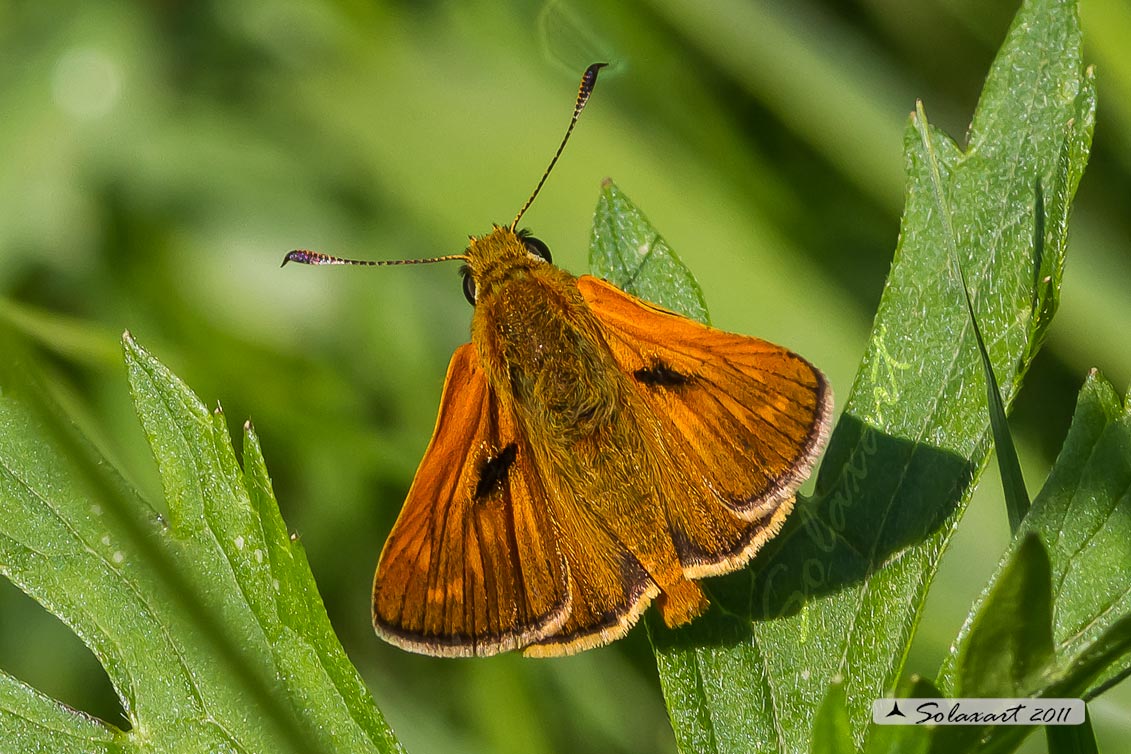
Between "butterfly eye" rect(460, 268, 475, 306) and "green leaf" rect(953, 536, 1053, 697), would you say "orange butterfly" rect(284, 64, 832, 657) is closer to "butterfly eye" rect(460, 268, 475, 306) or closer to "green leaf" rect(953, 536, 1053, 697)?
"butterfly eye" rect(460, 268, 475, 306)

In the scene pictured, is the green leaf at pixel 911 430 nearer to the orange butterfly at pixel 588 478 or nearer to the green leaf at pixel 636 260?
the orange butterfly at pixel 588 478

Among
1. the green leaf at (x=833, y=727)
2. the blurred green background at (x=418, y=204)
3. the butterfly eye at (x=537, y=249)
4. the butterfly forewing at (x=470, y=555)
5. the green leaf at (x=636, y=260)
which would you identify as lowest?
the green leaf at (x=833, y=727)

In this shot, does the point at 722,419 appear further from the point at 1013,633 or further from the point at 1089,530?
the point at 1013,633

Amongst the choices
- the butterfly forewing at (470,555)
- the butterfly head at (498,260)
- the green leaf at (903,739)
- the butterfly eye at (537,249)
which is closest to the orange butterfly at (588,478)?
the butterfly forewing at (470,555)

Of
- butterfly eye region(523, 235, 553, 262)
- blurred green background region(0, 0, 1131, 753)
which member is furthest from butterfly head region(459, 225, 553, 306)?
blurred green background region(0, 0, 1131, 753)

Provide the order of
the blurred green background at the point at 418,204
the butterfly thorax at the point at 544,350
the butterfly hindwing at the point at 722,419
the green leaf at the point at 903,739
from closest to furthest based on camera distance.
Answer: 1. the green leaf at the point at 903,739
2. the butterfly hindwing at the point at 722,419
3. the butterfly thorax at the point at 544,350
4. the blurred green background at the point at 418,204

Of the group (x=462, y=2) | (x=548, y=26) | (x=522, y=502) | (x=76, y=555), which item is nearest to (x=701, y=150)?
(x=548, y=26)

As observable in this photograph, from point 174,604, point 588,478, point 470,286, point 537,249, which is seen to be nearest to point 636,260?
point 537,249
